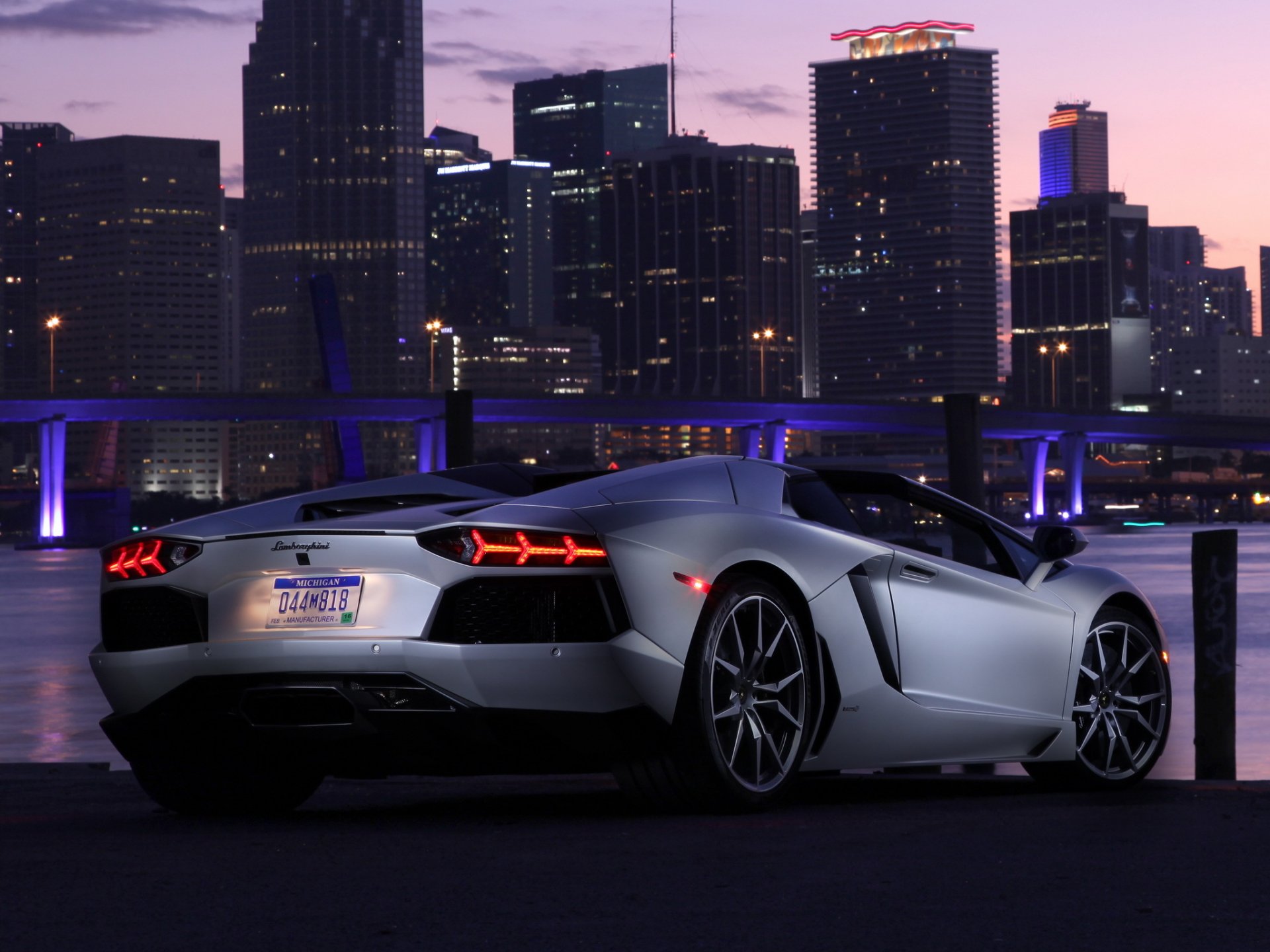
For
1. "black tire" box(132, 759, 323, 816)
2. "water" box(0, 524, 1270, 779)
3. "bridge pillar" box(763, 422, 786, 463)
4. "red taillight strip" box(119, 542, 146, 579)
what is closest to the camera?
"red taillight strip" box(119, 542, 146, 579)

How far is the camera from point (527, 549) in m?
5.51

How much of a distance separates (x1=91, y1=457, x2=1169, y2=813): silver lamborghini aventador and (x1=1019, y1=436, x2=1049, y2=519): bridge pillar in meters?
113

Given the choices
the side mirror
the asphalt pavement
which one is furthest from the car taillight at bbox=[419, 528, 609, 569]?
the side mirror

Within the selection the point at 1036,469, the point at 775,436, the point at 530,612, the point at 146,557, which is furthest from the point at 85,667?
the point at 1036,469

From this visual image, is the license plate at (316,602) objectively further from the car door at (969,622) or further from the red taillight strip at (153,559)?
the car door at (969,622)

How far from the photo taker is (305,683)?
5.55 meters

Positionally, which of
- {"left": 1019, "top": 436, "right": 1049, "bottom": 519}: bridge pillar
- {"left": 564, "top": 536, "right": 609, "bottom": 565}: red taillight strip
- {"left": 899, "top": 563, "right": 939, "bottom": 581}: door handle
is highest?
{"left": 564, "top": 536, "right": 609, "bottom": 565}: red taillight strip

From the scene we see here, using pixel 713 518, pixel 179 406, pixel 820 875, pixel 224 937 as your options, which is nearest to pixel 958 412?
pixel 713 518

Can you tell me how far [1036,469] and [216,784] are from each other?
384 feet

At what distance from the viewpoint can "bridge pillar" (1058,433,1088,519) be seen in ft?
385

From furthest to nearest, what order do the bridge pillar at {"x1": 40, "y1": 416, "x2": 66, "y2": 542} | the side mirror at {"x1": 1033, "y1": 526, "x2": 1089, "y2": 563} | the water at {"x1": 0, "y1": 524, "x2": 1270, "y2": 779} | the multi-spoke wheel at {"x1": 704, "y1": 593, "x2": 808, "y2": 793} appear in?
the bridge pillar at {"x1": 40, "y1": 416, "x2": 66, "y2": 542}
the water at {"x1": 0, "y1": 524, "x2": 1270, "y2": 779}
the side mirror at {"x1": 1033, "y1": 526, "x2": 1089, "y2": 563}
the multi-spoke wheel at {"x1": 704, "y1": 593, "x2": 808, "y2": 793}

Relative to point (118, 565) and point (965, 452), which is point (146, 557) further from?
point (965, 452)

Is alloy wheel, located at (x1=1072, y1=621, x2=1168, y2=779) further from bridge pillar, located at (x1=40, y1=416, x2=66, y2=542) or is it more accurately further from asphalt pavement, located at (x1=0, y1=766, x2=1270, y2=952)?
bridge pillar, located at (x1=40, y1=416, x2=66, y2=542)

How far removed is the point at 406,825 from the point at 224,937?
1984 mm
